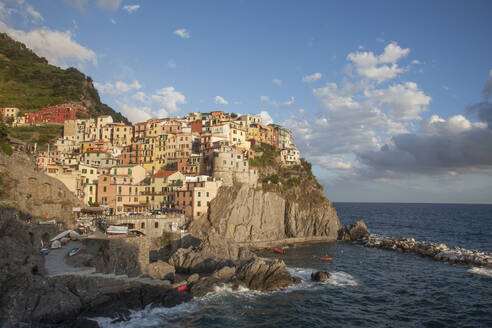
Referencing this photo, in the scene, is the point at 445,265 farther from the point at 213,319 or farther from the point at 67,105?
the point at 67,105

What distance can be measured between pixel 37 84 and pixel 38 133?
158 ft

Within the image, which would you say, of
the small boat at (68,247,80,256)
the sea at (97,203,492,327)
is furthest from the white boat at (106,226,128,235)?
the sea at (97,203,492,327)

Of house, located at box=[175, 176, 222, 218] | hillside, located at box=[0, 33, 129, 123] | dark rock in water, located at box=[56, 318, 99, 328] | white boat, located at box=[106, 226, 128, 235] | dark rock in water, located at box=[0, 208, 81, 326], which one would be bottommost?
dark rock in water, located at box=[56, 318, 99, 328]

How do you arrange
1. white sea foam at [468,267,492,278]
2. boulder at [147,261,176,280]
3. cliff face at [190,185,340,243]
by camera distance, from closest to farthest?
boulder at [147,261,176,280], white sea foam at [468,267,492,278], cliff face at [190,185,340,243]

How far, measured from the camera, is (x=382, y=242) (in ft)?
216

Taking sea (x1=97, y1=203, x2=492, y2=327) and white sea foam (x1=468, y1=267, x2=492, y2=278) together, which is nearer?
sea (x1=97, y1=203, x2=492, y2=327)

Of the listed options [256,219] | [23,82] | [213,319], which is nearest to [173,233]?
[256,219]

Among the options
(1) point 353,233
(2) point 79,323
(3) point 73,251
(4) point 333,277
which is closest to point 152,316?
(2) point 79,323

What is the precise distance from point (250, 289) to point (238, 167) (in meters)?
36.7

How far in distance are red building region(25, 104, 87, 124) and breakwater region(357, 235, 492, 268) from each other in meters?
91.6

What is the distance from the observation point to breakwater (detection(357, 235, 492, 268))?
49.4 meters

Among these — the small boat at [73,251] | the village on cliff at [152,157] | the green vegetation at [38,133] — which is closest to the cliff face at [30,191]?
the village on cliff at [152,157]

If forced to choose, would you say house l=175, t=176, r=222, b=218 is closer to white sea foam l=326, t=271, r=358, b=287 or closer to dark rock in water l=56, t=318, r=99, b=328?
white sea foam l=326, t=271, r=358, b=287

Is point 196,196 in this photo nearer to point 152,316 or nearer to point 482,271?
point 152,316
